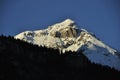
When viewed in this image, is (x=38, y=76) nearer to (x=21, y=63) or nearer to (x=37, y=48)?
(x=21, y=63)

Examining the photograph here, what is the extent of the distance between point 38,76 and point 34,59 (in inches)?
471

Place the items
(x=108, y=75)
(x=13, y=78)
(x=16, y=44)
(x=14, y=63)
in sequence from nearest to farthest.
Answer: (x=13, y=78) → (x=14, y=63) → (x=16, y=44) → (x=108, y=75)

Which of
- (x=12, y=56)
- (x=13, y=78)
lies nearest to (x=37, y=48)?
(x=12, y=56)

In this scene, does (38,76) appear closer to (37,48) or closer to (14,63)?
(14,63)

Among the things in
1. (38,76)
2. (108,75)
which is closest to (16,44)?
(38,76)

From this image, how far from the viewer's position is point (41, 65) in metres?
153

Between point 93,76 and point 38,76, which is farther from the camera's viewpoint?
point 93,76

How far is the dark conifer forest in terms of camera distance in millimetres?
142375

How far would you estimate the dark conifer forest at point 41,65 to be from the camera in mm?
142375

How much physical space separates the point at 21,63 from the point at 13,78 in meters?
13.3

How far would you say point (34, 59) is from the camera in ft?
508

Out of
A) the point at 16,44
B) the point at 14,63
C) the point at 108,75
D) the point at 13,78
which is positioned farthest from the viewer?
the point at 108,75

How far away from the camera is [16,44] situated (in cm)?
15675

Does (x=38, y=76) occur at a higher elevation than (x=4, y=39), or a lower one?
lower
